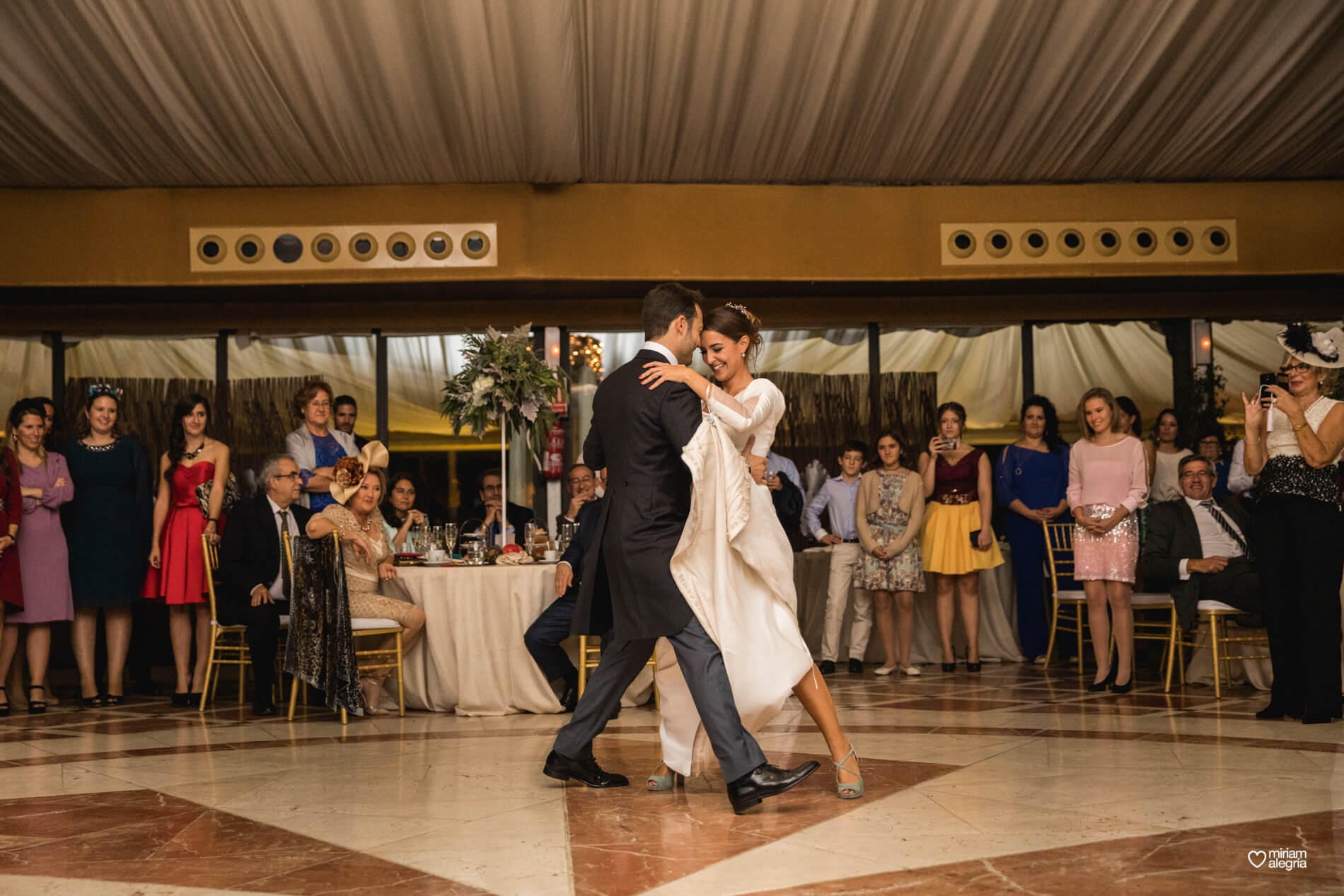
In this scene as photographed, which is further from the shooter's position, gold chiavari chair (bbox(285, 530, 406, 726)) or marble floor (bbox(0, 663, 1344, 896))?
gold chiavari chair (bbox(285, 530, 406, 726))

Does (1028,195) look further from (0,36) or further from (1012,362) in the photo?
(0,36)

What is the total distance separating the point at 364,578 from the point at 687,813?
3.11 m

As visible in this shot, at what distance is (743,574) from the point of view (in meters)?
3.68

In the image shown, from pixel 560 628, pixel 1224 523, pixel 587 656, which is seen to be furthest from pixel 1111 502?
pixel 560 628

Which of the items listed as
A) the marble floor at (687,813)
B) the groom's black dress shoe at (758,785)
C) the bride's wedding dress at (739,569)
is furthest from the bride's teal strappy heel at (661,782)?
the groom's black dress shoe at (758,785)

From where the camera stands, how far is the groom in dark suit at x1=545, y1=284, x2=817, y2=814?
343 centimetres

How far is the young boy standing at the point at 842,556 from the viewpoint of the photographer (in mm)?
7766

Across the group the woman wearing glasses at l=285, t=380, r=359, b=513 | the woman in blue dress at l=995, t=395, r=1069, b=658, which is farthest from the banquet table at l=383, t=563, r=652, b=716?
the woman in blue dress at l=995, t=395, r=1069, b=658

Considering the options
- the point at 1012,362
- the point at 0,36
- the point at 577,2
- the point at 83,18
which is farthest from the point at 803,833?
the point at 1012,362

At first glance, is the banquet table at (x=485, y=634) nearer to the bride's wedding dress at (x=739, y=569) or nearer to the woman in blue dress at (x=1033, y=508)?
the bride's wedding dress at (x=739, y=569)

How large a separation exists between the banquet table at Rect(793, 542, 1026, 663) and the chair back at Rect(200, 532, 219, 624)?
371 centimetres

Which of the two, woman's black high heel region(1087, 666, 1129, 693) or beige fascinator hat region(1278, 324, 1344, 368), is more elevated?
beige fascinator hat region(1278, 324, 1344, 368)

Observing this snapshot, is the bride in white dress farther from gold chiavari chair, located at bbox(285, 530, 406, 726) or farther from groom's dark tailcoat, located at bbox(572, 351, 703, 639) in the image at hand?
gold chiavari chair, located at bbox(285, 530, 406, 726)

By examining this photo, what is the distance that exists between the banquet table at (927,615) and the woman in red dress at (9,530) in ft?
15.5
